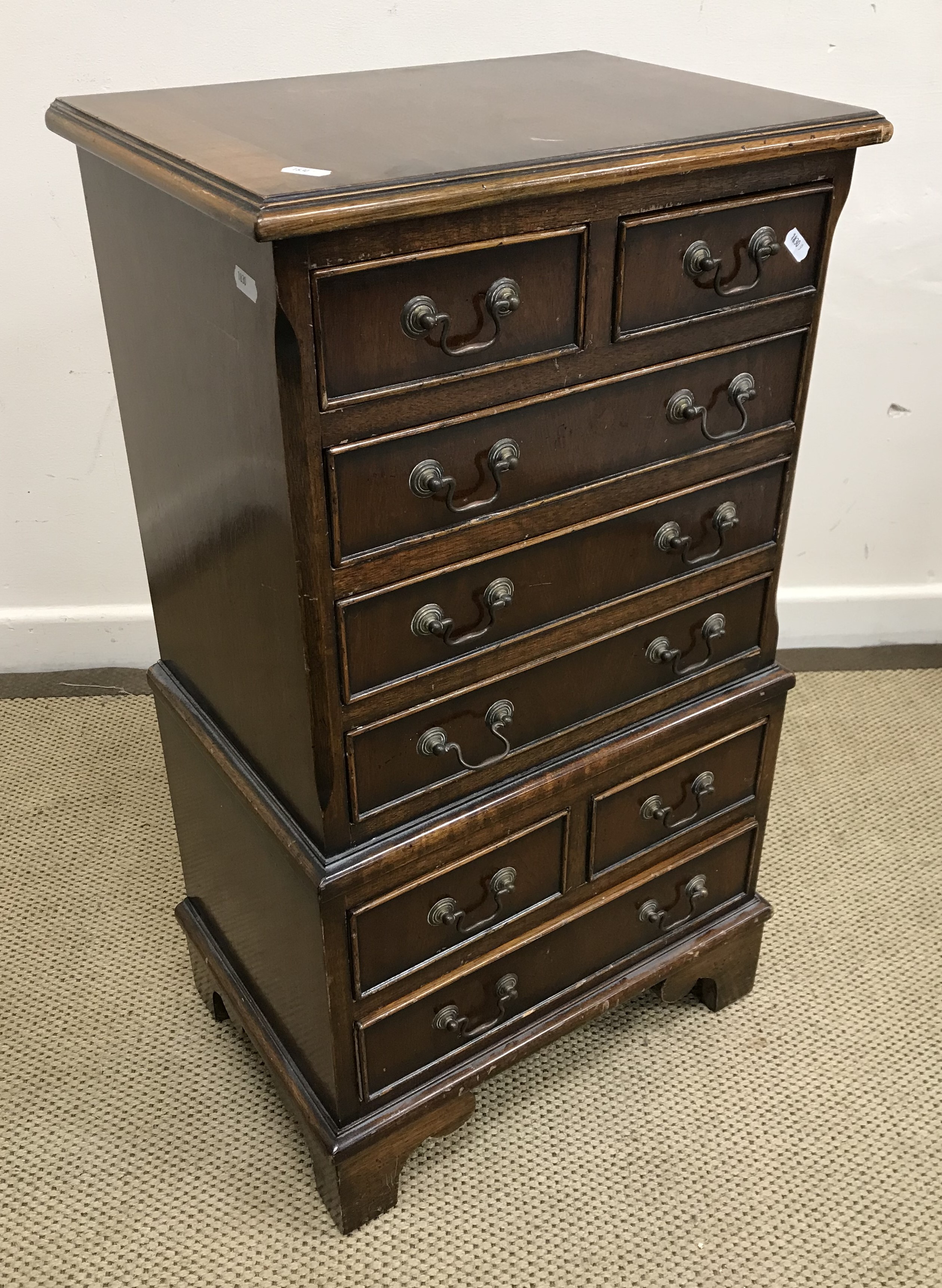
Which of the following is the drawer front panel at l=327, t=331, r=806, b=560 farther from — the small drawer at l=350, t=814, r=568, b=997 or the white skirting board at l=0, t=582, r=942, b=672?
the white skirting board at l=0, t=582, r=942, b=672

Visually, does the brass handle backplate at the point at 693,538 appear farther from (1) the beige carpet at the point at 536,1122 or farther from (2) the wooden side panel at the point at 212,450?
(1) the beige carpet at the point at 536,1122

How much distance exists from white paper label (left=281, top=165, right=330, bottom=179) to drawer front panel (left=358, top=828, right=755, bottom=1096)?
0.88 meters

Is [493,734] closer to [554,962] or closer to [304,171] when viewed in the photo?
[554,962]

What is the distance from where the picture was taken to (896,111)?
78.1 inches

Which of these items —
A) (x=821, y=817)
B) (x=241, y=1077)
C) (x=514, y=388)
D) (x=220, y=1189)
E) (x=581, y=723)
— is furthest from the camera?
(x=821, y=817)

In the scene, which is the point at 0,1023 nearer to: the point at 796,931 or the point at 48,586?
the point at 48,586

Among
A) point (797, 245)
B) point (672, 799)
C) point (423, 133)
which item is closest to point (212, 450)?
point (423, 133)

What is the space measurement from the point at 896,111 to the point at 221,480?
1.44 metres

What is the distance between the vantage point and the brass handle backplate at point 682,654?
4.49 ft

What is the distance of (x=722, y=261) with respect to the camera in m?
1.16

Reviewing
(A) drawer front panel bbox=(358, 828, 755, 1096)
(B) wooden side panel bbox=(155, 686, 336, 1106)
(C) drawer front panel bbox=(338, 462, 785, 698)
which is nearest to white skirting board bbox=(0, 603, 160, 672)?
(B) wooden side panel bbox=(155, 686, 336, 1106)

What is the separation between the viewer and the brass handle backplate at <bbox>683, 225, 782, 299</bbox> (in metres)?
1.13

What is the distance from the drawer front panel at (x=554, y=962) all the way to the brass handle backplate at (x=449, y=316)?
0.74 metres

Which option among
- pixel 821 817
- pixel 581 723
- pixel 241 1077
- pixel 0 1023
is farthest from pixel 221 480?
pixel 821 817
